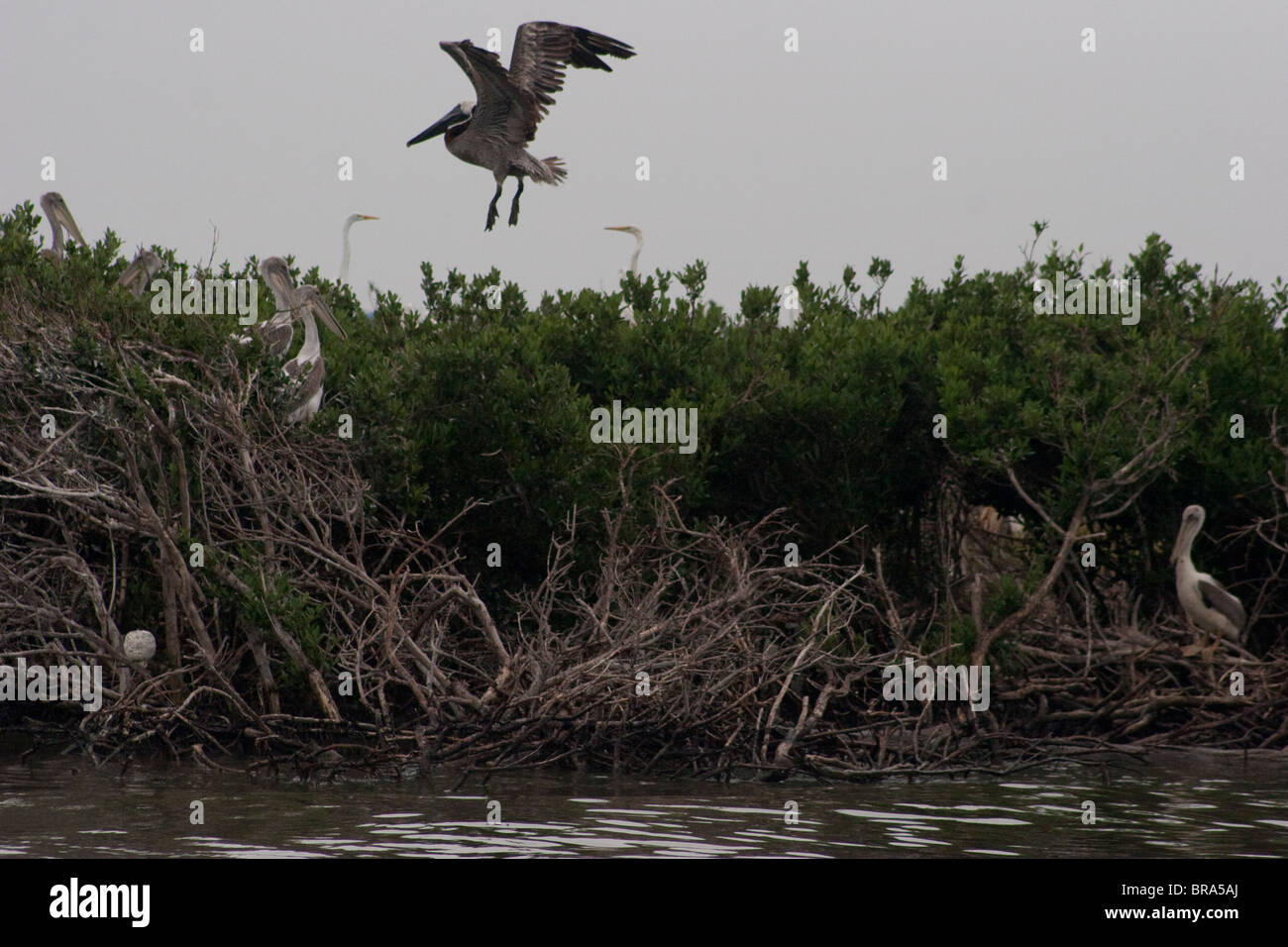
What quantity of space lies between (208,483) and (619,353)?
343 centimetres

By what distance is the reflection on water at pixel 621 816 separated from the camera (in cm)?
820

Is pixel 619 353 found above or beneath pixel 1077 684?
above

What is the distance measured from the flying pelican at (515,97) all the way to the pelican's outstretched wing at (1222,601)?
542 cm

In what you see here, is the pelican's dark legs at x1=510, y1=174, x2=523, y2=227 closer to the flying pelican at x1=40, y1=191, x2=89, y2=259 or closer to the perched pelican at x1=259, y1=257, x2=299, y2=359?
the perched pelican at x1=259, y1=257, x2=299, y2=359

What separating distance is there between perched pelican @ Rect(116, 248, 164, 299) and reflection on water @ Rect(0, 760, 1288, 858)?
3.54 metres

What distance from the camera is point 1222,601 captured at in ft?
37.1

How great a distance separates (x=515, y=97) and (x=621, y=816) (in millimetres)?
5994

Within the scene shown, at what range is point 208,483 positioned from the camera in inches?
410

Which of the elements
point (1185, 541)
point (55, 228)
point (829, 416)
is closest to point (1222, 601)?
point (1185, 541)

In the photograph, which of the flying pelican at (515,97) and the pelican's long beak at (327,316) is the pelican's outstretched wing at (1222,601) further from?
the pelican's long beak at (327,316)
